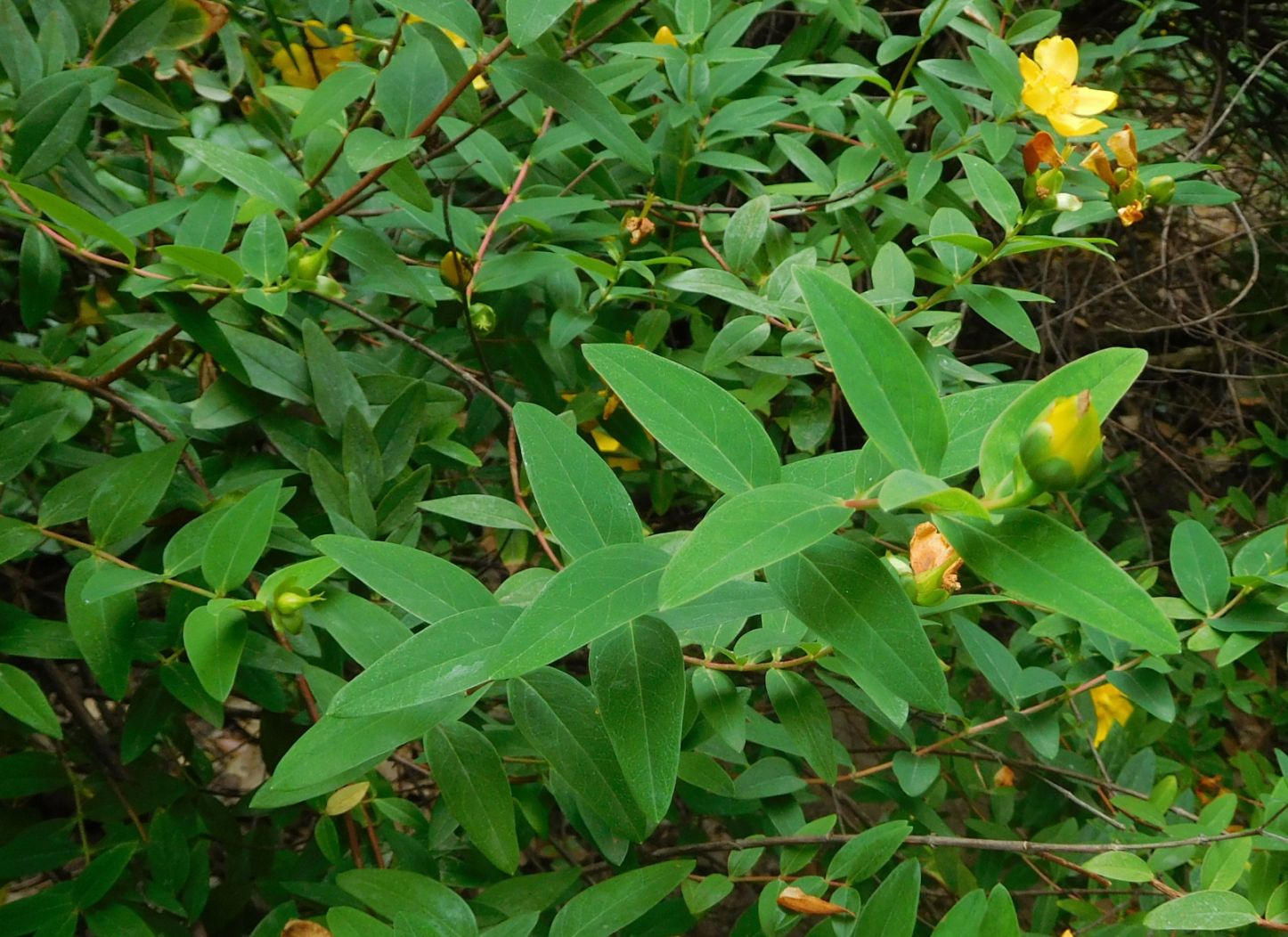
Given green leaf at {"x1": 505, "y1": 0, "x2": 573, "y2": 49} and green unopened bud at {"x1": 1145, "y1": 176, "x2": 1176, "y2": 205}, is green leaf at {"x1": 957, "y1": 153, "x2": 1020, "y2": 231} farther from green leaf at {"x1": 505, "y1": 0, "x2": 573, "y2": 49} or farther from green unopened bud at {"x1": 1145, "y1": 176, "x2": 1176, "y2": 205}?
green leaf at {"x1": 505, "y1": 0, "x2": 573, "y2": 49}

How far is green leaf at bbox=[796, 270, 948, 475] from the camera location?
373 mm

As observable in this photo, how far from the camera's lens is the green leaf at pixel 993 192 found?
0.78m

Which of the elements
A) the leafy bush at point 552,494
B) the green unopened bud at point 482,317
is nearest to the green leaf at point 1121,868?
the leafy bush at point 552,494

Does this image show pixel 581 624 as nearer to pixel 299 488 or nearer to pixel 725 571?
pixel 725 571

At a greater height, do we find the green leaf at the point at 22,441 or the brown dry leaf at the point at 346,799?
the green leaf at the point at 22,441

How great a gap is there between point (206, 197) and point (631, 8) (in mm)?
380

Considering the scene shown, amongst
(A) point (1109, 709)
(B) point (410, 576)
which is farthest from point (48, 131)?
(A) point (1109, 709)

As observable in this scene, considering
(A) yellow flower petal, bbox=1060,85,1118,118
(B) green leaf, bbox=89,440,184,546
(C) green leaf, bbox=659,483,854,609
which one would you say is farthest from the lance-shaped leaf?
(A) yellow flower petal, bbox=1060,85,1118,118

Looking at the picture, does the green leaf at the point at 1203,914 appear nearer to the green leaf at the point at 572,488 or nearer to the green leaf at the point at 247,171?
the green leaf at the point at 572,488

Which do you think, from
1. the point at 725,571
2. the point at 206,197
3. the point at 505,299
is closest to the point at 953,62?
the point at 505,299

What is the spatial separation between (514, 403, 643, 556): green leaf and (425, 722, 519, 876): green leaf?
0.19 meters

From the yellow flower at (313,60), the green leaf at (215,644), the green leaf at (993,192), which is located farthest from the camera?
the yellow flower at (313,60)

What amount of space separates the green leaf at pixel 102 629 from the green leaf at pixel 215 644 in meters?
0.11

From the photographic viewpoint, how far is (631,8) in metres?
0.78
